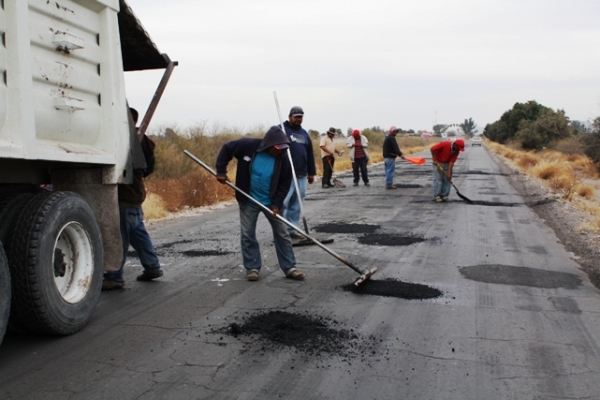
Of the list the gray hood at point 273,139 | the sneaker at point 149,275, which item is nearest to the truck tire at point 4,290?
the sneaker at point 149,275

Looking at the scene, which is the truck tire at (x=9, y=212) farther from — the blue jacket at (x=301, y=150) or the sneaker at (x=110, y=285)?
the blue jacket at (x=301, y=150)

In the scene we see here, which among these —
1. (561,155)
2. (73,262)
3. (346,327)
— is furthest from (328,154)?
(561,155)

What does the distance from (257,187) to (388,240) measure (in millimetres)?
3025

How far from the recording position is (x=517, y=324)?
512 centimetres

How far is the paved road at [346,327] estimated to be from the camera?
3.80 metres

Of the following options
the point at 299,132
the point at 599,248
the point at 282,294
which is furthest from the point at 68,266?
the point at 599,248

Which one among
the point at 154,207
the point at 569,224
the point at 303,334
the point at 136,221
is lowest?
the point at 569,224

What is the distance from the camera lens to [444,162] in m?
14.2

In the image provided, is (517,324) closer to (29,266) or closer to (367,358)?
(367,358)

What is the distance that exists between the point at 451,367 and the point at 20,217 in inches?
119

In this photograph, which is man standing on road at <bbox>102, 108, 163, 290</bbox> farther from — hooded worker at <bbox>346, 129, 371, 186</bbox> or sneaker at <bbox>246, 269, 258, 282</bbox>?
hooded worker at <bbox>346, 129, 371, 186</bbox>

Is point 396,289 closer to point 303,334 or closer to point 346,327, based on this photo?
point 346,327

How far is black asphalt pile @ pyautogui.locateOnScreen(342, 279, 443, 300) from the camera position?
19.8 feet

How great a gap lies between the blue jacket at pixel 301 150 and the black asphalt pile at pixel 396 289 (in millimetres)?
3000
